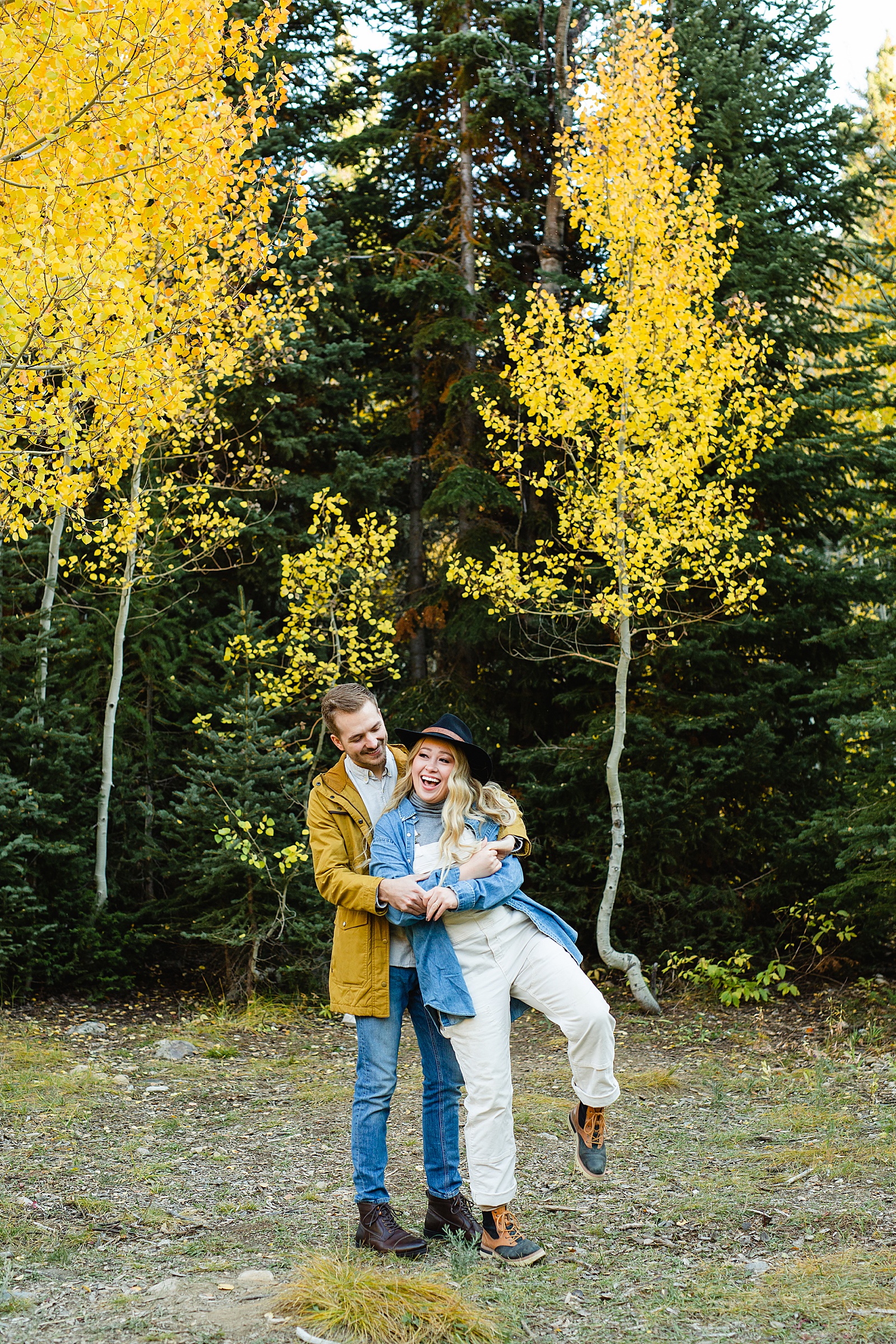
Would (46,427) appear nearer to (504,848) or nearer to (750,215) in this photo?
(504,848)

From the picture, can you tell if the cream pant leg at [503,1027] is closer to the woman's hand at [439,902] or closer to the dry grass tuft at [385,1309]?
the woman's hand at [439,902]

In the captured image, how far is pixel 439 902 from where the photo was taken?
3273 millimetres

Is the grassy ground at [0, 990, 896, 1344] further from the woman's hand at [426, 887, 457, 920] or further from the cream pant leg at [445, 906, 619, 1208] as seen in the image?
the woman's hand at [426, 887, 457, 920]

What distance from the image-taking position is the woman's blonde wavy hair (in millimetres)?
3494

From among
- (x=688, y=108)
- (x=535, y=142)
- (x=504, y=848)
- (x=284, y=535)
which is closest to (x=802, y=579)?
(x=688, y=108)

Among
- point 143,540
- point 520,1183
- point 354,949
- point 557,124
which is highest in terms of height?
point 557,124

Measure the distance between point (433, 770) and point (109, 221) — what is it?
5124mm

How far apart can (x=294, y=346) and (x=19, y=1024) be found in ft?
19.8

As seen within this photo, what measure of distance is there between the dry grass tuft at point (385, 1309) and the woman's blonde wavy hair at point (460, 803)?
1191 mm

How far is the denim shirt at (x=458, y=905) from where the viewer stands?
335 centimetres

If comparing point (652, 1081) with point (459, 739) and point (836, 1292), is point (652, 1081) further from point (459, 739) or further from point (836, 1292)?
point (459, 739)

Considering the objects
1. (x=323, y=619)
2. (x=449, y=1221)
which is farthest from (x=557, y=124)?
(x=449, y=1221)

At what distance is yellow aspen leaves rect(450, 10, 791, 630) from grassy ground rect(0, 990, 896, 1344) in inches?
144

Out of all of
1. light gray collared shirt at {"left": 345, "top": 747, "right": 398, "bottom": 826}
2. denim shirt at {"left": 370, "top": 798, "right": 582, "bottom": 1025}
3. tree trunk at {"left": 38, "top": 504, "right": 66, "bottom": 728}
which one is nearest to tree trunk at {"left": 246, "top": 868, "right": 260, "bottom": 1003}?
tree trunk at {"left": 38, "top": 504, "right": 66, "bottom": 728}
